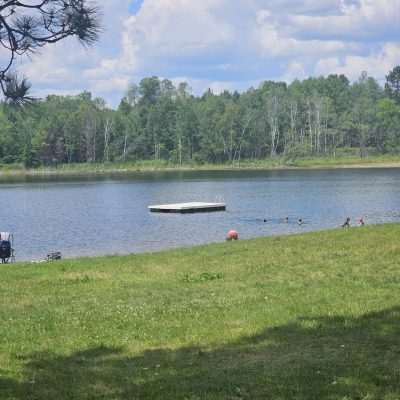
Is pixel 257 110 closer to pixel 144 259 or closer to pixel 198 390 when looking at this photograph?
pixel 144 259

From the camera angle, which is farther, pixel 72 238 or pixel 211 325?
pixel 72 238

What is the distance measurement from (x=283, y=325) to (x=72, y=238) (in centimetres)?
3591

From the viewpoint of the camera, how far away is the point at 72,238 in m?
46.2

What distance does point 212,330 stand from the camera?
11539mm

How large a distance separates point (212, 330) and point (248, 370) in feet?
8.21

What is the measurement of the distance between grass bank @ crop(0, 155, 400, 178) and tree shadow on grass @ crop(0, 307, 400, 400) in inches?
6356

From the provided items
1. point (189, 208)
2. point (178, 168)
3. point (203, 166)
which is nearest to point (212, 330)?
point (189, 208)

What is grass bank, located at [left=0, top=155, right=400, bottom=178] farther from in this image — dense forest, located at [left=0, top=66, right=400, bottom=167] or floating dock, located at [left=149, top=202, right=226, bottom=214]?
floating dock, located at [left=149, top=202, right=226, bottom=214]

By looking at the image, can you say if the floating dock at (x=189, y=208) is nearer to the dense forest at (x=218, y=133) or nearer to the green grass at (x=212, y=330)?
the green grass at (x=212, y=330)

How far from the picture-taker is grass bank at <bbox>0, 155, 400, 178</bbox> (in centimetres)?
17312

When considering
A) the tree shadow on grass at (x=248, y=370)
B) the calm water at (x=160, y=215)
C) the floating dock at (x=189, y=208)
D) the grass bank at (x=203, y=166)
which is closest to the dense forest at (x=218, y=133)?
the grass bank at (x=203, y=166)

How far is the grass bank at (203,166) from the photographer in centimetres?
17312

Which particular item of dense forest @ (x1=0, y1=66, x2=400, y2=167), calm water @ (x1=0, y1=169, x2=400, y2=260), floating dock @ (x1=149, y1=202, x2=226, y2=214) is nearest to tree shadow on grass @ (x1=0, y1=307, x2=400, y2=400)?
calm water @ (x1=0, y1=169, x2=400, y2=260)

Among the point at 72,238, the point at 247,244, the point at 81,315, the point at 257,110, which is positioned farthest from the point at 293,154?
the point at 81,315
